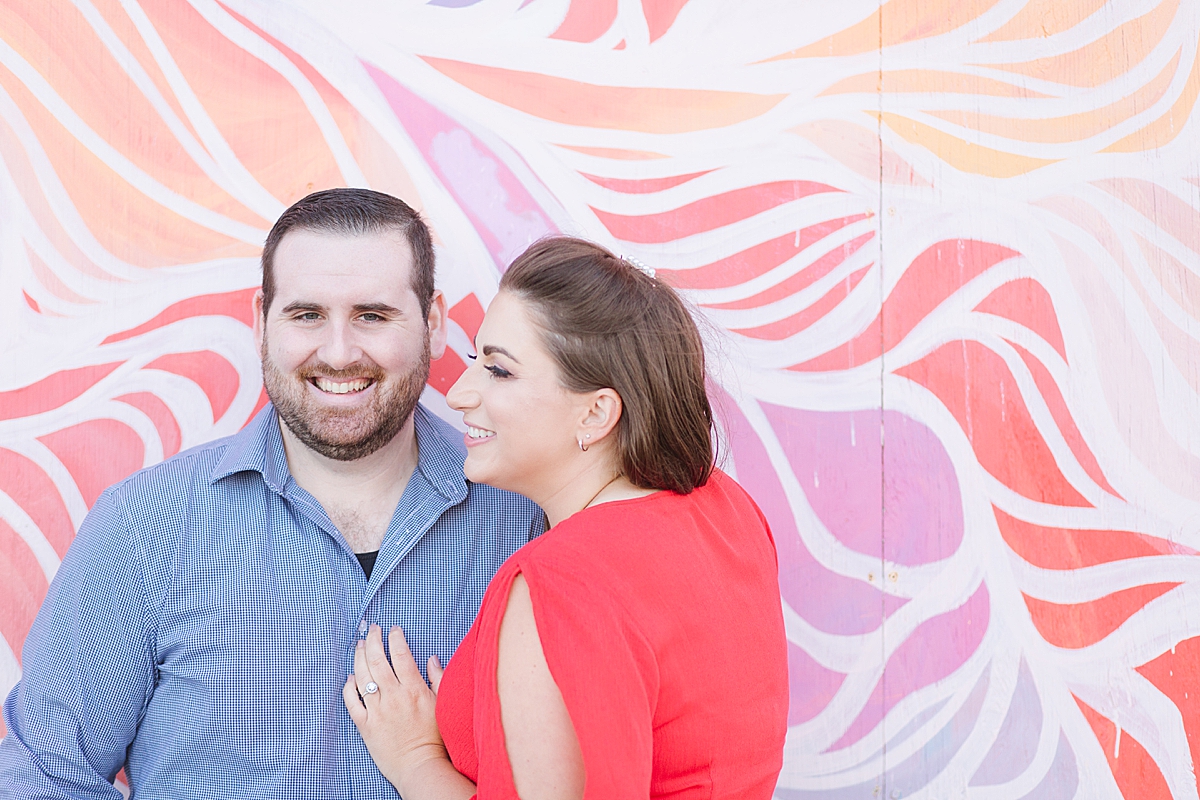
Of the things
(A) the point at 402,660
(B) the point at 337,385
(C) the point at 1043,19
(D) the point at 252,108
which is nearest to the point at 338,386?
(B) the point at 337,385

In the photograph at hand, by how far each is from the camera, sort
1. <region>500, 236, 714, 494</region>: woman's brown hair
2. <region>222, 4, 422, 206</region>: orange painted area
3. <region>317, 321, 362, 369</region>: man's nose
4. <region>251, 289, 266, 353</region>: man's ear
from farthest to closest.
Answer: <region>222, 4, 422, 206</region>: orange painted area → <region>251, 289, 266, 353</region>: man's ear → <region>317, 321, 362, 369</region>: man's nose → <region>500, 236, 714, 494</region>: woman's brown hair

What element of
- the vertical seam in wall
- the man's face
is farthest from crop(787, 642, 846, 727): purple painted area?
the man's face

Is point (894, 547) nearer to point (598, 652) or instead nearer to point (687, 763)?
point (687, 763)

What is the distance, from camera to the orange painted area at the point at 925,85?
236 centimetres

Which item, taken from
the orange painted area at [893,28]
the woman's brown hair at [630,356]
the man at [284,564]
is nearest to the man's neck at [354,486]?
the man at [284,564]

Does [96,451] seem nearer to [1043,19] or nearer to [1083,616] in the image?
[1083,616]

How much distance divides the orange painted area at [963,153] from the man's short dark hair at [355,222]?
122cm

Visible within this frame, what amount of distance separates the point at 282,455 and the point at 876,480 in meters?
1.41

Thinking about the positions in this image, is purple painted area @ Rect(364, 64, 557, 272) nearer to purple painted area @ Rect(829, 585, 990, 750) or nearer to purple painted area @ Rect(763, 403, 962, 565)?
purple painted area @ Rect(763, 403, 962, 565)

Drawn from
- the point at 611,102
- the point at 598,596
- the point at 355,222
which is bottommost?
the point at 598,596

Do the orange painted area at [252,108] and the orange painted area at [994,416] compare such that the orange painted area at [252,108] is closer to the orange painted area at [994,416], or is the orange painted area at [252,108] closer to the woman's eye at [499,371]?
the woman's eye at [499,371]

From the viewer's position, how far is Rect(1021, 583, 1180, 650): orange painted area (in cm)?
237

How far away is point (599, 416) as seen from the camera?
1.57 meters

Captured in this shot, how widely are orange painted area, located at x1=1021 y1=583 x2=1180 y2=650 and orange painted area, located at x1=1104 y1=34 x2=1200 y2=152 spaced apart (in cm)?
113
